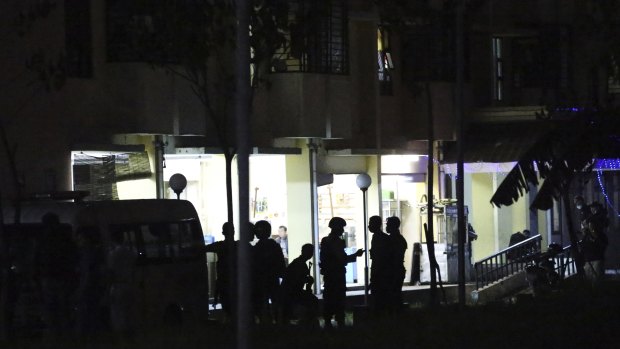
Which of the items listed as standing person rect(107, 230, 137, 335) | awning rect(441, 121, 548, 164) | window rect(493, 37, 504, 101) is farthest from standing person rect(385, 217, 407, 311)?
window rect(493, 37, 504, 101)

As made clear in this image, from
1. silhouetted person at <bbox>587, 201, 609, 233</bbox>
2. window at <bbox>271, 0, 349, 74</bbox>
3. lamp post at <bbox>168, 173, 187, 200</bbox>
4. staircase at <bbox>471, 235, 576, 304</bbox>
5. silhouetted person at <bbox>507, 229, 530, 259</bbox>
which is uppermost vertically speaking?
window at <bbox>271, 0, 349, 74</bbox>

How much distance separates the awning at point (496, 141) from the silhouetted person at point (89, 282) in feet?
57.4

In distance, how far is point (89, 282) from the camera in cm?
1670

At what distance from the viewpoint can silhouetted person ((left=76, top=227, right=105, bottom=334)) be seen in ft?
54.7

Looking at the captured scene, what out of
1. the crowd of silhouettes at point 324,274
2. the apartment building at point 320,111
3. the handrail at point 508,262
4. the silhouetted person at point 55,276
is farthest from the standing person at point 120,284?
the handrail at point 508,262

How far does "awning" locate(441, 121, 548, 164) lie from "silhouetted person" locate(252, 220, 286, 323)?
43.8 feet

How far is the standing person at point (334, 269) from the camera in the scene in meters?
19.6

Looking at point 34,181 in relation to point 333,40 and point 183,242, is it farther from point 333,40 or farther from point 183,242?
point 333,40

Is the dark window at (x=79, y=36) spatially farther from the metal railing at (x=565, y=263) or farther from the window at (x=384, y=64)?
the metal railing at (x=565, y=263)

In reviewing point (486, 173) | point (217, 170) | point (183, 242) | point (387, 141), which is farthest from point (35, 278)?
point (486, 173)

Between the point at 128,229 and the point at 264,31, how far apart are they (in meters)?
3.36

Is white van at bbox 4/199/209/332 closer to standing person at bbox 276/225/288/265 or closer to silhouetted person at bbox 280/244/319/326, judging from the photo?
silhouetted person at bbox 280/244/319/326

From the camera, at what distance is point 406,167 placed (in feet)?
109

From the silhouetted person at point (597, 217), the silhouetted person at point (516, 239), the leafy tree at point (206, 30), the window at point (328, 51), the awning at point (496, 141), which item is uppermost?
the window at point (328, 51)
